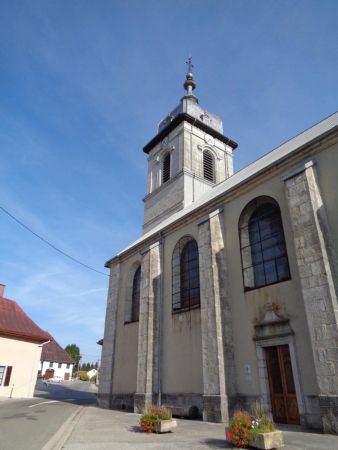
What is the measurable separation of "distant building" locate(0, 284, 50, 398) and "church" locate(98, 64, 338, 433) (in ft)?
22.8

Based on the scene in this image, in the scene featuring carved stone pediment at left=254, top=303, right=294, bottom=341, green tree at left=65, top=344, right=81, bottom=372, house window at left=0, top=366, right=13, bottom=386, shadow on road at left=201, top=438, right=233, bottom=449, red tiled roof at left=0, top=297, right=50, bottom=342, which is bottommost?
shadow on road at left=201, top=438, right=233, bottom=449

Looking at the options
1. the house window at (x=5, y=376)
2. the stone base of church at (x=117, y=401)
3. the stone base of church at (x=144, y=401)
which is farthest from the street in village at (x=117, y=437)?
the house window at (x=5, y=376)

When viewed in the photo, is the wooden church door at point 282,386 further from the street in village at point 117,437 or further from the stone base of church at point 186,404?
the stone base of church at point 186,404

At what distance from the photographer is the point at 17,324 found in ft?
75.0

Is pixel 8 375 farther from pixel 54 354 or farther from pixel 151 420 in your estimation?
pixel 54 354

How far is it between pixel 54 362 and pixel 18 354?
3349cm

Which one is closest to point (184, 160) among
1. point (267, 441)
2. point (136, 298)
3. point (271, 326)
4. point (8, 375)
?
point (136, 298)

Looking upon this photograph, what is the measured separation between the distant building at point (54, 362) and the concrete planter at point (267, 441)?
160ft

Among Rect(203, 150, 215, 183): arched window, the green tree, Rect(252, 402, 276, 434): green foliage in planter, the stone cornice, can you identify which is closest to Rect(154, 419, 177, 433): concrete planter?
Rect(252, 402, 276, 434): green foliage in planter

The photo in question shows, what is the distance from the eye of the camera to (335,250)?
906 centimetres

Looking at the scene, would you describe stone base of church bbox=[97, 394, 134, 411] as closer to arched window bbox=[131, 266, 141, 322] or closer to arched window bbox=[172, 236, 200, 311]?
arched window bbox=[131, 266, 141, 322]

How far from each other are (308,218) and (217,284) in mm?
4012

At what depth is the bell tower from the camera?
77.2 ft

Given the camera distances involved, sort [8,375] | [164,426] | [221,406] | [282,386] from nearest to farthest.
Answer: [164,426], [282,386], [221,406], [8,375]
